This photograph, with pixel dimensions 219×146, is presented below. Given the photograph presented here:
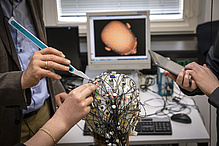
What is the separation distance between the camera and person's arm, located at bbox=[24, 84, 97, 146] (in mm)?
1026

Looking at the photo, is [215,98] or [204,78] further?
[204,78]

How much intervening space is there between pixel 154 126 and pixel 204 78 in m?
0.51

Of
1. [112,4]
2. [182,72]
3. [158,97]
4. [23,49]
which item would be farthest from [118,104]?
[112,4]

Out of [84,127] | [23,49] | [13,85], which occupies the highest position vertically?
[23,49]

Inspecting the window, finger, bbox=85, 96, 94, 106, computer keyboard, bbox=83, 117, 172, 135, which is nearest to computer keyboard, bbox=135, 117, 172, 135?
→ computer keyboard, bbox=83, 117, 172, 135

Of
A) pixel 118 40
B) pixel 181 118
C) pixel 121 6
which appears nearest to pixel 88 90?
pixel 181 118

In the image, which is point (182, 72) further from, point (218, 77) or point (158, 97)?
point (158, 97)

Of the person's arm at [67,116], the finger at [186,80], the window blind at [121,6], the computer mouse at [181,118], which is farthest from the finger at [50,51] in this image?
the window blind at [121,6]

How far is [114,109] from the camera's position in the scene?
3.50 ft

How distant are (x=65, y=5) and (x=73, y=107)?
77.1 inches

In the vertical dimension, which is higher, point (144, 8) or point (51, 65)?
point (144, 8)

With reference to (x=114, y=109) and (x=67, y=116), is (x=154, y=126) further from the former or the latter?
(x=67, y=116)

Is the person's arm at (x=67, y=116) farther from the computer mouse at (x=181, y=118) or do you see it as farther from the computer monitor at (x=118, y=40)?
the computer monitor at (x=118, y=40)

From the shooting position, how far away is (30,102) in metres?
1.29
